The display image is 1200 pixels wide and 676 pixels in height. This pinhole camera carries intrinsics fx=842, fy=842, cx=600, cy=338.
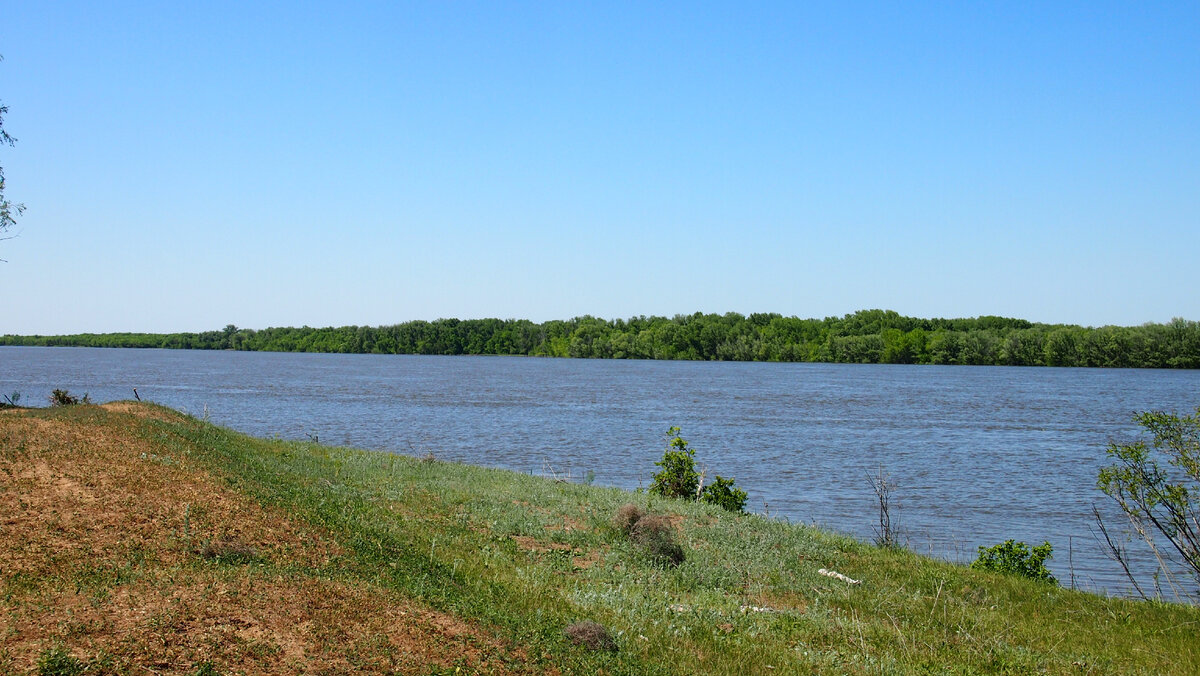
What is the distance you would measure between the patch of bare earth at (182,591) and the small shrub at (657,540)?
5.86m

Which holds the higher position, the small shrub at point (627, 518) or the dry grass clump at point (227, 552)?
the dry grass clump at point (227, 552)

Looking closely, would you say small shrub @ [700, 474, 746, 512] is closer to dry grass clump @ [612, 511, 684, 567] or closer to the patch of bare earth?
dry grass clump @ [612, 511, 684, 567]

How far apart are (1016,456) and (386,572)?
3834 centimetres

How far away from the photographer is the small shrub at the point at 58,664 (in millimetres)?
6180

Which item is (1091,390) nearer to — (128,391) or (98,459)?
(128,391)

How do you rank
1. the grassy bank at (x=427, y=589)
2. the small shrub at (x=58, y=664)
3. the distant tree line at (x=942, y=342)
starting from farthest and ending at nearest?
the distant tree line at (x=942, y=342)
the grassy bank at (x=427, y=589)
the small shrub at (x=58, y=664)

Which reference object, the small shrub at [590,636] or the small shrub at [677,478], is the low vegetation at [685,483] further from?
the small shrub at [590,636]

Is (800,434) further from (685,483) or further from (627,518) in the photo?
(627,518)

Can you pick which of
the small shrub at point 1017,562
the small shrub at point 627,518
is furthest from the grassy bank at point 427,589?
the small shrub at point 1017,562

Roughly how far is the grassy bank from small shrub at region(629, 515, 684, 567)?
0.30 metres

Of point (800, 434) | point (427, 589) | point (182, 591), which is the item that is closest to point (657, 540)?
point (427, 589)

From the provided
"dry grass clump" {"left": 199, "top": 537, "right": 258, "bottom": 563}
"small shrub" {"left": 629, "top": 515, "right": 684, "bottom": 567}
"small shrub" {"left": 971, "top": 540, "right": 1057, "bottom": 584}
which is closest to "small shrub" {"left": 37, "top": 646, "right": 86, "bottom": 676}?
"dry grass clump" {"left": 199, "top": 537, "right": 258, "bottom": 563}

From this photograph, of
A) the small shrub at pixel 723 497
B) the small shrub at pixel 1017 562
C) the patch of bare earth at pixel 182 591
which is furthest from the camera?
the small shrub at pixel 723 497

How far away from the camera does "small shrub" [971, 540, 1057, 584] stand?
669 inches
